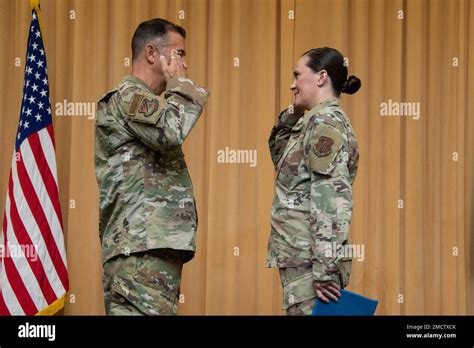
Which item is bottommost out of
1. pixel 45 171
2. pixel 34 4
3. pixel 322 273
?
pixel 322 273

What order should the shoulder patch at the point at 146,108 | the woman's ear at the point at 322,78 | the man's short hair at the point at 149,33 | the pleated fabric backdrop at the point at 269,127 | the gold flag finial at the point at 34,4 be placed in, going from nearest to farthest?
the shoulder patch at the point at 146,108
the man's short hair at the point at 149,33
the woman's ear at the point at 322,78
the gold flag finial at the point at 34,4
the pleated fabric backdrop at the point at 269,127

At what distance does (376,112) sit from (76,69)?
171 centimetres

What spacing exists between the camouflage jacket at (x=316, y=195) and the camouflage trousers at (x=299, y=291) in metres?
0.03

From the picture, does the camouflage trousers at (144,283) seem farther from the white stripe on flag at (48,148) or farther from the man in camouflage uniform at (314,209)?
the white stripe on flag at (48,148)

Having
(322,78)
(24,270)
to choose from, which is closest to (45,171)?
(24,270)

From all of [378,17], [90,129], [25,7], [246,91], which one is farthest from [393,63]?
[25,7]

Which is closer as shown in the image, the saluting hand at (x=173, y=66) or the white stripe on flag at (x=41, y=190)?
the saluting hand at (x=173, y=66)

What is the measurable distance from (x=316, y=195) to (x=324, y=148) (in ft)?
0.58

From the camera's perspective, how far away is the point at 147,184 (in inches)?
136

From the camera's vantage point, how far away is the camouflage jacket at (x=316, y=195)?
346cm

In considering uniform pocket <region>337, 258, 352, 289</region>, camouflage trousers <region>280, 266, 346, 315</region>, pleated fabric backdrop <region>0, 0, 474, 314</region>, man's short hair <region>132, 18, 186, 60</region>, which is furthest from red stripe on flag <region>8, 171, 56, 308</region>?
uniform pocket <region>337, 258, 352, 289</region>

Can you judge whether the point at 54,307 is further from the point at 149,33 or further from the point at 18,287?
the point at 149,33

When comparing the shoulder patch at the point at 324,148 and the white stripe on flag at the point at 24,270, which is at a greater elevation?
the shoulder patch at the point at 324,148

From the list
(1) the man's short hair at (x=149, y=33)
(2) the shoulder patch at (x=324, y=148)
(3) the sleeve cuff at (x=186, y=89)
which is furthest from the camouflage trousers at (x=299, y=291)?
(1) the man's short hair at (x=149, y=33)
